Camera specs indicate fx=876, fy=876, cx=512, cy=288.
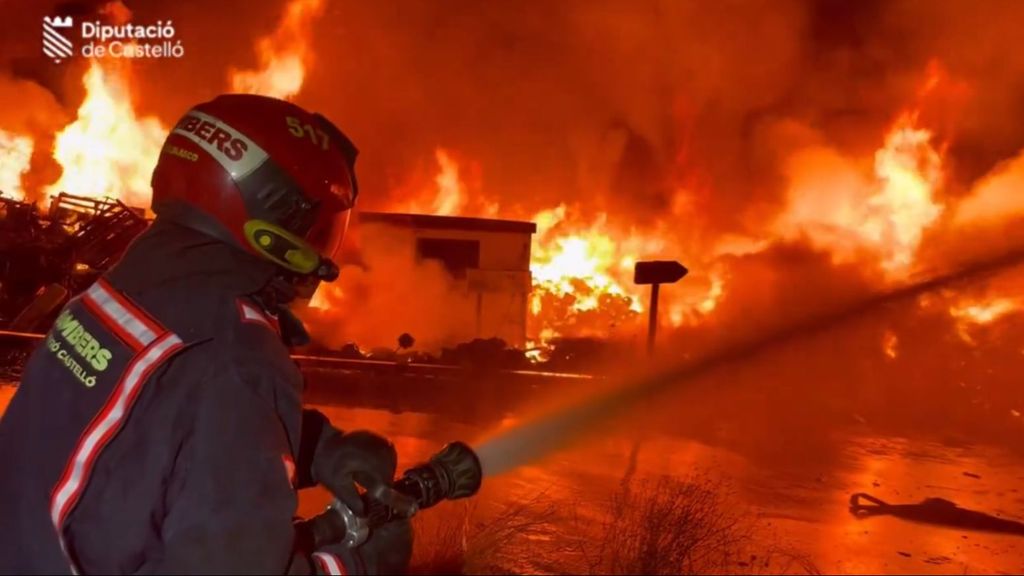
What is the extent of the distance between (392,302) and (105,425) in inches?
681

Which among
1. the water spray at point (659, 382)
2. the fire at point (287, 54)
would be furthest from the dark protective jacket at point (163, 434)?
the fire at point (287, 54)

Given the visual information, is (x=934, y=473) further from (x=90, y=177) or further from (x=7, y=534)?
(x=90, y=177)

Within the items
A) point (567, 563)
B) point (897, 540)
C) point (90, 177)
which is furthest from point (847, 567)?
point (90, 177)

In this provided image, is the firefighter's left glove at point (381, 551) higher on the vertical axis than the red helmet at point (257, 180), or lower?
lower

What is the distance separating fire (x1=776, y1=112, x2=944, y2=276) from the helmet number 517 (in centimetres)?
2013

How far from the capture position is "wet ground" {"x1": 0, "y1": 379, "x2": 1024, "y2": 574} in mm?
5824

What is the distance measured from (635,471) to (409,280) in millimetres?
11985

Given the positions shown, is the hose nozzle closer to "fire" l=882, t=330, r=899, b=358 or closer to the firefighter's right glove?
the firefighter's right glove

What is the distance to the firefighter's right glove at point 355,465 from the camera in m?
1.70

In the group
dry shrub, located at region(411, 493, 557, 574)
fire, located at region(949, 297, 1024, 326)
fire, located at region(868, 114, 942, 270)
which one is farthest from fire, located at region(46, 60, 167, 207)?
dry shrub, located at region(411, 493, 557, 574)

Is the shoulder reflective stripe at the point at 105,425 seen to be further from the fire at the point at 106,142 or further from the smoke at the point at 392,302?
the fire at the point at 106,142

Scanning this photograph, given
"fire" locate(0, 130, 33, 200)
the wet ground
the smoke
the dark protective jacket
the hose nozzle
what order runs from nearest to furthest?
the dark protective jacket, the hose nozzle, the wet ground, the smoke, "fire" locate(0, 130, 33, 200)

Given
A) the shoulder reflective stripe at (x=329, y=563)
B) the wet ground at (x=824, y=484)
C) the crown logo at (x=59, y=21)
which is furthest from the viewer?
the crown logo at (x=59, y=21)

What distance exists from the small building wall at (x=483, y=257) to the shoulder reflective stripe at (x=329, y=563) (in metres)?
17.3
